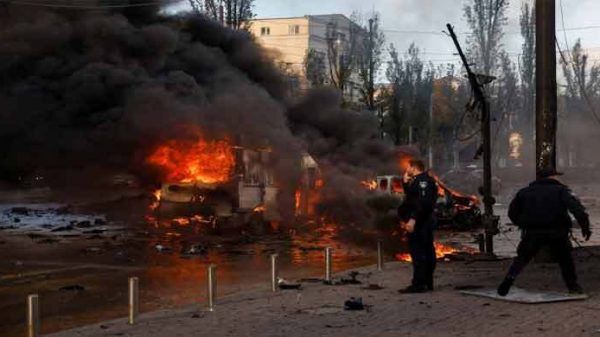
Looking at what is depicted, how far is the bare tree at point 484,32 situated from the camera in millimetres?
52906

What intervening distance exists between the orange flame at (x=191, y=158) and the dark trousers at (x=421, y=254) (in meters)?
15.5

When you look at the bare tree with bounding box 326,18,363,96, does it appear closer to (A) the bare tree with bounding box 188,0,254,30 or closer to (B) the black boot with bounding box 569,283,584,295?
(A) the bare tree with bounding box 188,0,254,30

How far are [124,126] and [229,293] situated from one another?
14.5 metres

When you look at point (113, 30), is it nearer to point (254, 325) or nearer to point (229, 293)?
point (229, 293)

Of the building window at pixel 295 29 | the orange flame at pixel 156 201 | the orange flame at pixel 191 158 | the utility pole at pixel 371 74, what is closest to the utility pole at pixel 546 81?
the orange flame at pixel 191 158

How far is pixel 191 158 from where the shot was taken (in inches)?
966

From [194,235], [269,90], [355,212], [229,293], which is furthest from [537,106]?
[269,90]

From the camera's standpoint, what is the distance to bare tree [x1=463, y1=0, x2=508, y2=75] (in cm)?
5291

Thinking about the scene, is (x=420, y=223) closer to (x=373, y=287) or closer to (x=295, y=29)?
(x=373, y=287)

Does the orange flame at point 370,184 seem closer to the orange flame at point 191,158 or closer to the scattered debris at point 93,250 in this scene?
the orange flame at point 191,158

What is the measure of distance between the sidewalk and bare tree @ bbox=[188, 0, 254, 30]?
24009 mm

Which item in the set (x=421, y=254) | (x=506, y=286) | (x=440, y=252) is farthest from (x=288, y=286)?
(x=440, y=252)

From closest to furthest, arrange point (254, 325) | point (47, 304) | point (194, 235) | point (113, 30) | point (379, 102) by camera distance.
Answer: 1. point (254, 325)
2. point (47, 304)
3. point (194, 235)
4. point (113, 30)
5. point (379, 102)

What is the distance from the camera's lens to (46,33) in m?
24.0
